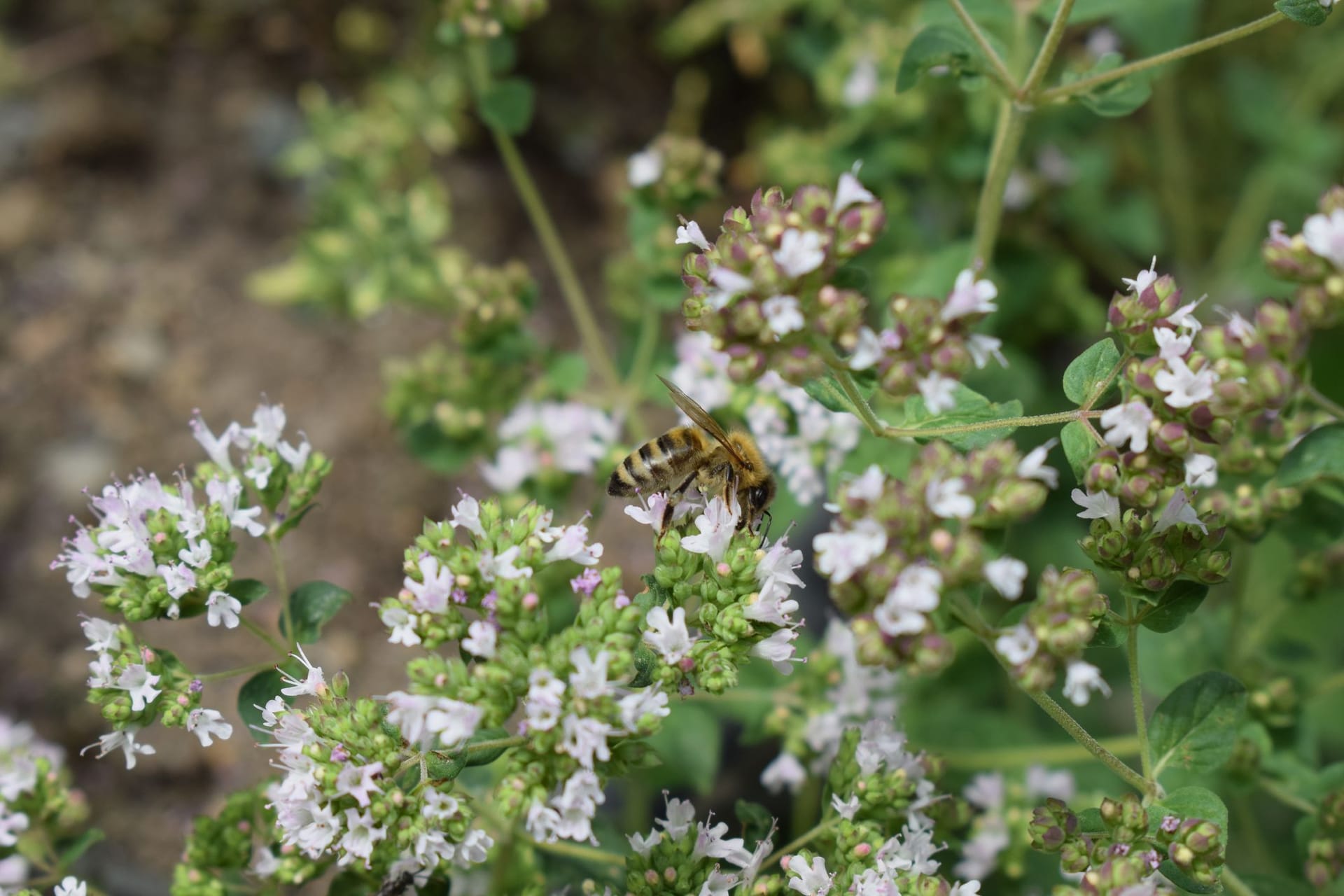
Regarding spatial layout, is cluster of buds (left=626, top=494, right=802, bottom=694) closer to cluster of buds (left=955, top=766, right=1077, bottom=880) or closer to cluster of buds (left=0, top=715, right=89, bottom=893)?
cluster of buds (left=955, top=766, right=1077, bottom=880)

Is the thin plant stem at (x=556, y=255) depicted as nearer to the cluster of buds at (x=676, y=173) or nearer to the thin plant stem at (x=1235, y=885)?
the cluster of buds at (x=676, y=173)

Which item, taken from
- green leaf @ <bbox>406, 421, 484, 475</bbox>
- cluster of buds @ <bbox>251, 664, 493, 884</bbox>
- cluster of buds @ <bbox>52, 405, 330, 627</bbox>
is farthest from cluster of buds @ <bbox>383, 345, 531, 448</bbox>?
cluster of buds @ <bbox>251, 664, 493, 884</bbox>

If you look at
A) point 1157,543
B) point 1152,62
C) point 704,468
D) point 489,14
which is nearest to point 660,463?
point 704,468

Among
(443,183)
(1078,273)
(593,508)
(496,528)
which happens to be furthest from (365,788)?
(443,183)

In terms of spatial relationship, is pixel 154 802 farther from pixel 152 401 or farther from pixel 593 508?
pixel 593 508

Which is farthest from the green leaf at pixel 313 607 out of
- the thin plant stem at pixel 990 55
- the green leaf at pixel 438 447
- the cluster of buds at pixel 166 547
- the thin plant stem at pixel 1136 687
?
the thin plant stem at pixel 990 55

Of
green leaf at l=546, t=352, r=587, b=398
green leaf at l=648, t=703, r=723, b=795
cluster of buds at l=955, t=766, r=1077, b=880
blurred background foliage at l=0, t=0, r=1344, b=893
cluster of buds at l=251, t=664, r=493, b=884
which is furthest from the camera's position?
green leaf at l=546, t=352, r=587, b=398

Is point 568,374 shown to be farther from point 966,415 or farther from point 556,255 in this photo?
point 966,415
